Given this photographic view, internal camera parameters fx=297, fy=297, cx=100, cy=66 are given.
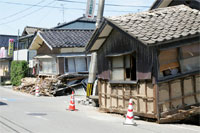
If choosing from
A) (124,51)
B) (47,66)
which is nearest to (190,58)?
(124,51)

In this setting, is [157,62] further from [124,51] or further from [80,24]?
[80,24]

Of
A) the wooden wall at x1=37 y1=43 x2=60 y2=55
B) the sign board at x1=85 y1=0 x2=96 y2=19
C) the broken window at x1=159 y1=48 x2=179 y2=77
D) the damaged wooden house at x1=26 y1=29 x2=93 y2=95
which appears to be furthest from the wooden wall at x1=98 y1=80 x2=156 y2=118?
the wooden wall at x1=37 y1=43 x2=60 y2=55

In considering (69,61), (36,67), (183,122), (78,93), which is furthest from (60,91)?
(183,122)

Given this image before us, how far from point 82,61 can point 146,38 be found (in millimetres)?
18250

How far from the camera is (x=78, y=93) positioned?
84.8ft

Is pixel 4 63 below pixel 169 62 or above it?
above

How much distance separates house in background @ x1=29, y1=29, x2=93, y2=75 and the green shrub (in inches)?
193

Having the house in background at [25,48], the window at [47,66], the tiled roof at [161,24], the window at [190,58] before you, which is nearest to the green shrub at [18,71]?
the house in background at [25,48]

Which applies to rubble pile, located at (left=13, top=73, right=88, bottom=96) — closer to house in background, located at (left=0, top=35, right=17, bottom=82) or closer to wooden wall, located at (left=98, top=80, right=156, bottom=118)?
wooden wall, located at (left=98, top=80, right=156, bottom=118)

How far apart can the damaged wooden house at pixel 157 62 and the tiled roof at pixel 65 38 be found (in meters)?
14.3

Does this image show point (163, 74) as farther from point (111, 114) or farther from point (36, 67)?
point (36, 67)

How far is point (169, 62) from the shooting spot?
12.0 metres

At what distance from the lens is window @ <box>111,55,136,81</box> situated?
1341 centimetres

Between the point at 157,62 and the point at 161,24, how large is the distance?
2129 millimetres
